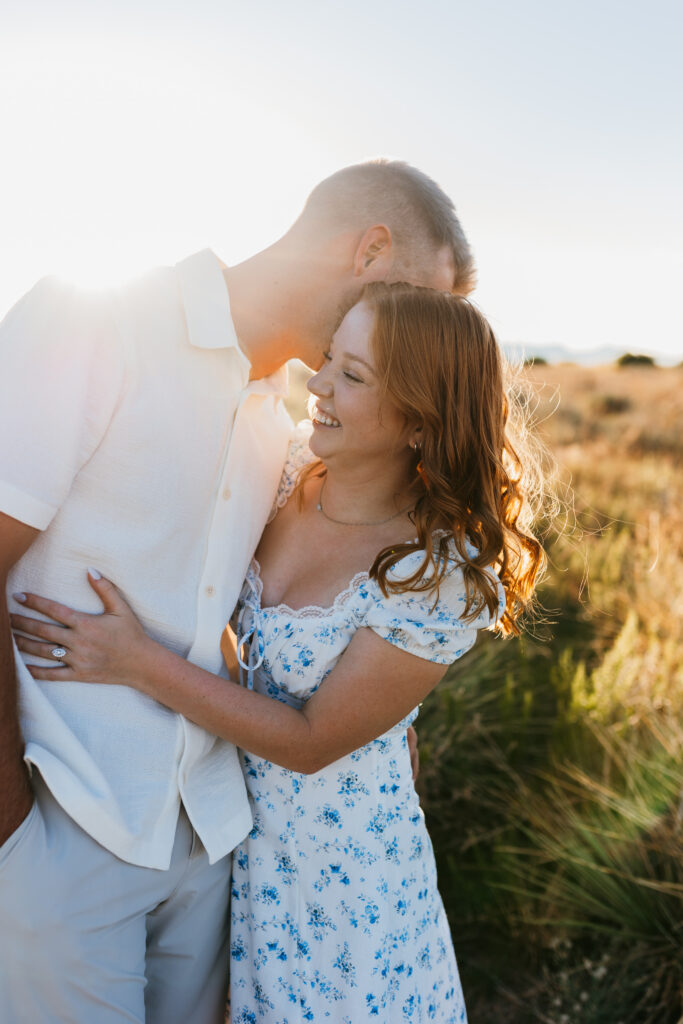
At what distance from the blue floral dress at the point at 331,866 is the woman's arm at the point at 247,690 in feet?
0.29

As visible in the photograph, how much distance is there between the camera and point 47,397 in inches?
63.4

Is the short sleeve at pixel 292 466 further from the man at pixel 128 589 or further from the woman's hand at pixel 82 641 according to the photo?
the woman's hand at pixel 82 641

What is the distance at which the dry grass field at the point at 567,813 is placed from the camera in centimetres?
320

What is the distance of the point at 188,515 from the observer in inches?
74.9

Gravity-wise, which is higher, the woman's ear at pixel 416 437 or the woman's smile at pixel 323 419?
the woman's smile at pixel 323 419

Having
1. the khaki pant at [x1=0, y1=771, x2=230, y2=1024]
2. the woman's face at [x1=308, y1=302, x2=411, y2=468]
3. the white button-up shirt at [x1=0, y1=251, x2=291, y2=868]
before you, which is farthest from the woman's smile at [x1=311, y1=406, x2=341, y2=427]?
the khaki pant at [x1=0, y1=771, x2=230, y2=1024]

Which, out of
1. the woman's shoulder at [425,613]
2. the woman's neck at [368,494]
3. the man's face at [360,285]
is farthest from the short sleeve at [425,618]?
the man's face at [360,285]

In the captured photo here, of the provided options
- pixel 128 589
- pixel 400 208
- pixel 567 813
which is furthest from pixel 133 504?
pixel 567 813

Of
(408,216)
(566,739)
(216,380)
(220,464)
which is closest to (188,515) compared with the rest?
(220,464)

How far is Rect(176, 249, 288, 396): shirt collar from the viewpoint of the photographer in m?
1.92

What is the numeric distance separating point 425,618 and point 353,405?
58cm

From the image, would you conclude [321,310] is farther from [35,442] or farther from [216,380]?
[35,442]

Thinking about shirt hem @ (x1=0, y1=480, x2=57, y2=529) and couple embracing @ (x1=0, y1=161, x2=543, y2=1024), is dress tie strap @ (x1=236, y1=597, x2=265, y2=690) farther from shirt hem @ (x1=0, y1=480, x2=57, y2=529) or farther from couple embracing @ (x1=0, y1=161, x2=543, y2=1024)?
shirt hem @ (x1=0, y1=480, x2=57, y2=529)

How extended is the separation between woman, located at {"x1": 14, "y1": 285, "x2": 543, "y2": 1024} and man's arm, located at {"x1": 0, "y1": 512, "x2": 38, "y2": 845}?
0.48 ft
